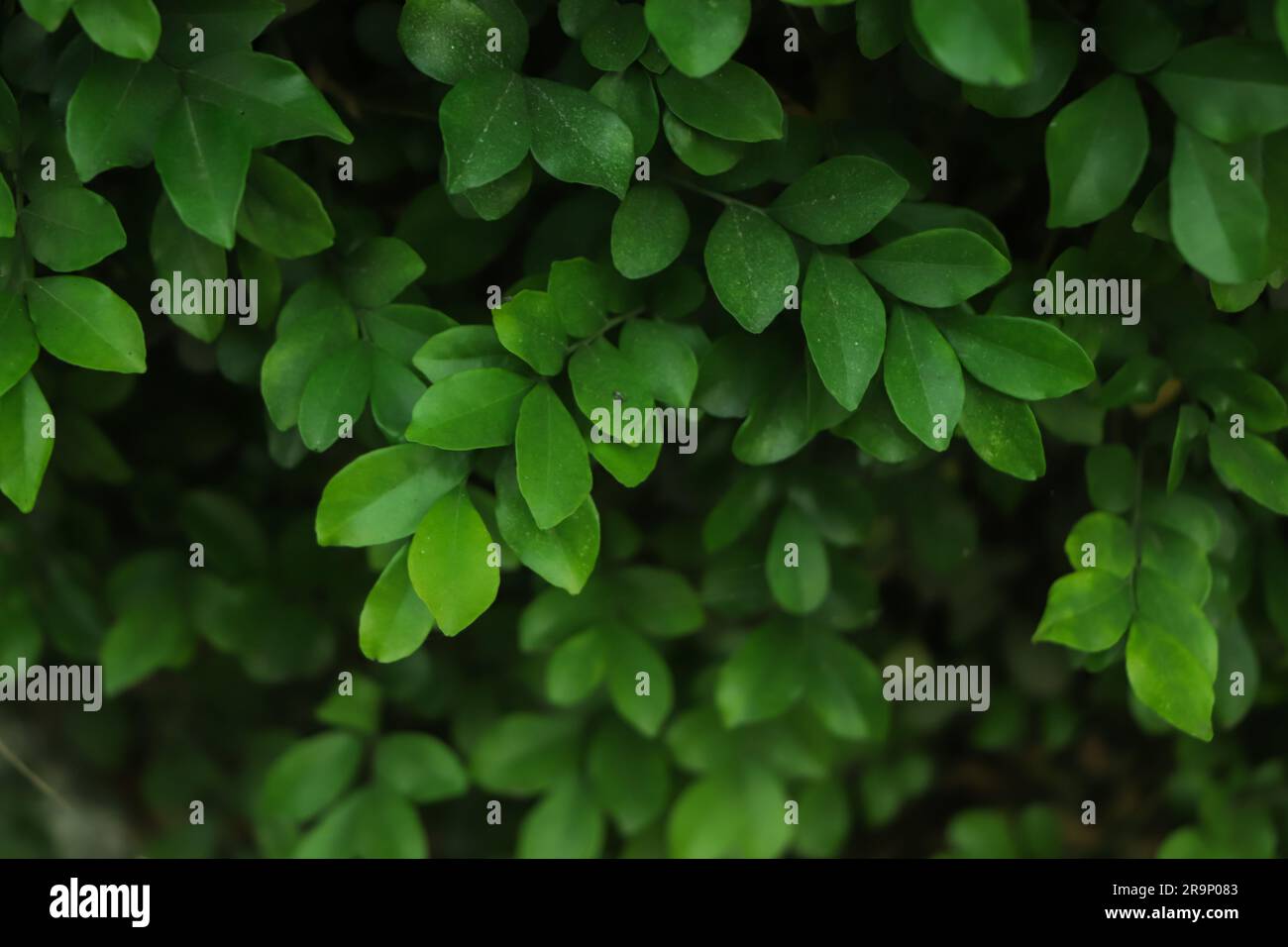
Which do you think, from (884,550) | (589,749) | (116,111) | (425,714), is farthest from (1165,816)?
(116,111)

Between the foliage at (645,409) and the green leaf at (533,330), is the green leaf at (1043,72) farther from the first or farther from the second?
the green leaf at (533,330)

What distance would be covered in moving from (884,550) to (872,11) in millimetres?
584

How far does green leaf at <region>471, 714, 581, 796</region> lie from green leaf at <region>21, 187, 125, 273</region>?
0.59m

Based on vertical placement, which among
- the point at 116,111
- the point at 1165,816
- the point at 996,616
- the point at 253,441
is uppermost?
the point at 116,111

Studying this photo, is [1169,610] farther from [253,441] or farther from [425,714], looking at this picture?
[253,441]

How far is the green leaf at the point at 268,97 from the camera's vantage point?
0.73 m

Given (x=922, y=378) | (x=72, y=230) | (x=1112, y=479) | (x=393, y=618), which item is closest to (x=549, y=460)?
(x=393, y=618)

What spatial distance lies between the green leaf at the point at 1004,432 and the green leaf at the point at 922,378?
2cm

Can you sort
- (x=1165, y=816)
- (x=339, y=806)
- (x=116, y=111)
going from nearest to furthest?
1. (x=116, y=111)
2. (x=339, y=806)
3. (x=1165, y=816)

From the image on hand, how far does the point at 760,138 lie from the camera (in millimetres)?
759

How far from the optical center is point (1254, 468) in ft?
2.74

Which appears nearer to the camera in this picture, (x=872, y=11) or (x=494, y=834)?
(x=872, y=11)

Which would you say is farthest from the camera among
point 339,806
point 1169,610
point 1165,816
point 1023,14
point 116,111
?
point 1165,816

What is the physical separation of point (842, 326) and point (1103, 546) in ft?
0.98
